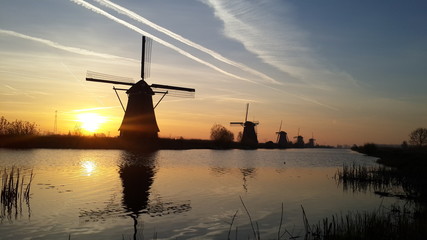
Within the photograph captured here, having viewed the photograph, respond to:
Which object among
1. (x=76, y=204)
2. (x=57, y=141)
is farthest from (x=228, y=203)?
(x=57, y=141)

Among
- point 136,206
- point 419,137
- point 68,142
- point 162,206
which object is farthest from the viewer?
point 419,137

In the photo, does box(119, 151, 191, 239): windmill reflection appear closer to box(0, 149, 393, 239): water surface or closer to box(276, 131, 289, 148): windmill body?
box(0, 149, 393, 239): water surface

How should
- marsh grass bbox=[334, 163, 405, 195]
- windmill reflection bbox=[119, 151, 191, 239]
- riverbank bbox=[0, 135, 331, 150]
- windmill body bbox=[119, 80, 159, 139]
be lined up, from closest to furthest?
1. windmill reflection bbox=[119, 151, 191, 239]
2. marsh grass bbox=[334, 163, 405, 195]
3. riverbank bbox=[0, 135, 331, 150]
4. windmill body bbox=[119, 80, 159, 139]

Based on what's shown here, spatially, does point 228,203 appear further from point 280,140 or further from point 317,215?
point 280,140

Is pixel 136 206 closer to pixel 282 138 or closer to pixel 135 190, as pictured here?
pixel 135 190

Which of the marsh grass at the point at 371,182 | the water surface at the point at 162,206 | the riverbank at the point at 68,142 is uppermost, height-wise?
the riverbank at the point at 68,142

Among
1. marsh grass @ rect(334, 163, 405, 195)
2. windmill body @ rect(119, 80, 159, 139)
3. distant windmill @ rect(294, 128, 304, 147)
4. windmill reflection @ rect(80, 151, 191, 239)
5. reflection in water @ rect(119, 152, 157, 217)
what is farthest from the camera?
distant windmill @ rect(294, 128, 304, 147)

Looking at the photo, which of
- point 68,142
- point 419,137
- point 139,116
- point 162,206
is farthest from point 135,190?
point 419,137

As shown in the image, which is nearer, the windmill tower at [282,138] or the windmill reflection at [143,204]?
the windmill reflection at [143,204]

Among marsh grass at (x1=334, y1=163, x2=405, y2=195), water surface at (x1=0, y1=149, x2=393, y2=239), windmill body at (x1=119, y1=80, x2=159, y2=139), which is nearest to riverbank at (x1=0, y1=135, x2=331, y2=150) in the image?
windmill body at (x1=119, y1=80, x2=159, y2=139)

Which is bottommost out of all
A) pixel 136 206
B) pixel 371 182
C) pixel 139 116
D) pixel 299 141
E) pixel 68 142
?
pixel 136 206

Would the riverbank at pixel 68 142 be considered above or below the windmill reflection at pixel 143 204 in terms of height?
above

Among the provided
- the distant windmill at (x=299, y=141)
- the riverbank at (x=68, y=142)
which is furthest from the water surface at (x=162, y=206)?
the distant windmill at (x=299, y=141)

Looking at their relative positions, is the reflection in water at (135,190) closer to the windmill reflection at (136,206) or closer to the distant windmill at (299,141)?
the windmill reflection at (136,206)
